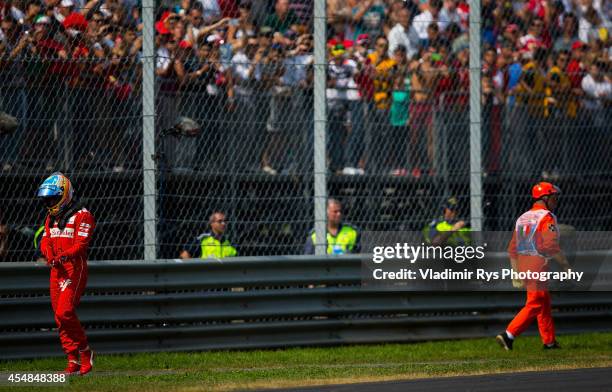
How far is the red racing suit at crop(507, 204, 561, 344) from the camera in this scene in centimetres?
1188

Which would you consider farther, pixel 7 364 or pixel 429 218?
pixel 429 218

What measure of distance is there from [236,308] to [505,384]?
3725mm

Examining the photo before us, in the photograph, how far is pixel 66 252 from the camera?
1013cm

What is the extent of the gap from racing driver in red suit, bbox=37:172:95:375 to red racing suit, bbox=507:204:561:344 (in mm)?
4490

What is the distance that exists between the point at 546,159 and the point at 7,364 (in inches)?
250

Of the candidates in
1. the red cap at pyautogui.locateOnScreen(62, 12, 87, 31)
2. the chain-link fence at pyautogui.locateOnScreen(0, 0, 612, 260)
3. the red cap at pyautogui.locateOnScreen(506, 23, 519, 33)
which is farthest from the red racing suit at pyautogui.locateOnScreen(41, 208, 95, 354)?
the red cap at pyautogui.locateOnScreen(506, 23, 519, 33)

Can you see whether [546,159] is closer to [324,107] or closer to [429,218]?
[429,218]

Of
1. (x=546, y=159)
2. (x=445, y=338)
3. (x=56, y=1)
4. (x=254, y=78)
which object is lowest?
(x=445, y=338)

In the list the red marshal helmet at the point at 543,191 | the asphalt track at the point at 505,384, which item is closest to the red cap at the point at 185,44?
the red marshal helmet at the point at 543,191

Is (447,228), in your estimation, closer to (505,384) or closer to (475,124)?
(475,124)

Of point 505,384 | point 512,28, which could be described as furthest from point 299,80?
point 505,384

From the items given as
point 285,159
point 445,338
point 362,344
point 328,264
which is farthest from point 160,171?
point 445,338

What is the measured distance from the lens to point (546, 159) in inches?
519

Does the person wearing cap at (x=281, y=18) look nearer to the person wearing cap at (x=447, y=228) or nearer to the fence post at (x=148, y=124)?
the fence post at (x=148, y=124)
